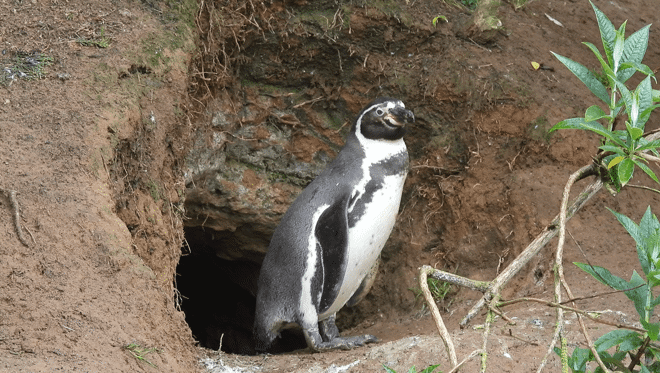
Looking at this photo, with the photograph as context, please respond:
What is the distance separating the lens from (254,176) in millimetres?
5598

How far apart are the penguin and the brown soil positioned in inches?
13.4

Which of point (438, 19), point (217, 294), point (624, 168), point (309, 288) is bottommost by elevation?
point (217, 294)

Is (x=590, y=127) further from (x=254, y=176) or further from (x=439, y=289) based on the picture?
(x=254, y=176)

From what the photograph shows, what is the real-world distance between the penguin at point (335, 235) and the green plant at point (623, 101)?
2123mm

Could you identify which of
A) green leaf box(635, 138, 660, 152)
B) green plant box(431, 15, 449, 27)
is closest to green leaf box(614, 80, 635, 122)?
green leaf box(635, 138, 660, 152)

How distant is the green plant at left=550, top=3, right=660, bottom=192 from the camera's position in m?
2.13

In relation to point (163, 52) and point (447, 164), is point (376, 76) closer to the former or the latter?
point (447, 164)

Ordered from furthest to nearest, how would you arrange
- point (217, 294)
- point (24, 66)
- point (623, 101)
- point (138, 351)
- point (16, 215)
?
1. point (217, 294)
2. point (24, 66)
3. point (16, 215)
4. point (138, 351)
5. point (623, 101)

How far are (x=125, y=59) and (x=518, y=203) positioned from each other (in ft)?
8.78

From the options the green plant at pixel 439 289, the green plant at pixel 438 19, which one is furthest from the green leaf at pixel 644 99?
the green plant at pixel 438 19

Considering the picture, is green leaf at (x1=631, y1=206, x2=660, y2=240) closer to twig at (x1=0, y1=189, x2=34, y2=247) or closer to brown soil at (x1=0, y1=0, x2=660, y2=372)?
brown soil at (x1=0, y1=0, x2=660, y2=372)

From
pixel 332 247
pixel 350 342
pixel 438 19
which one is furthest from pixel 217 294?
pixel 438 19

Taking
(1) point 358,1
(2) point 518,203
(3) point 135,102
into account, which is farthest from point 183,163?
(2) point 518,203

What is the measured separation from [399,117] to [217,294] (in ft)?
10.3
